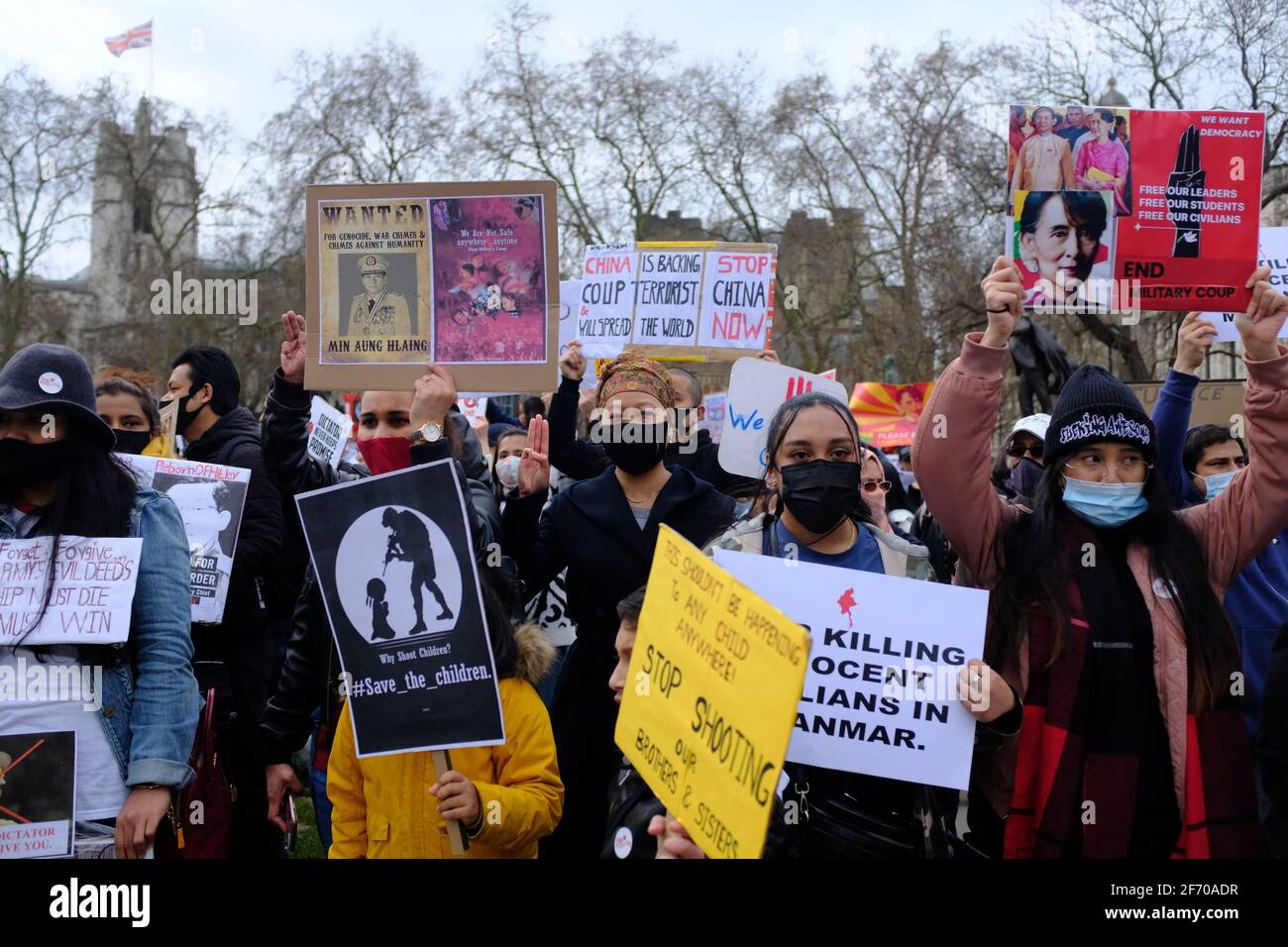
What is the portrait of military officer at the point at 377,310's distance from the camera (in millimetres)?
4293

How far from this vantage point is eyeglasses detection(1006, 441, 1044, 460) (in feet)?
21.6

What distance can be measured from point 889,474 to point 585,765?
2.89m

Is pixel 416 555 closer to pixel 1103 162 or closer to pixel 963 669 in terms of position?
pixel 963 669

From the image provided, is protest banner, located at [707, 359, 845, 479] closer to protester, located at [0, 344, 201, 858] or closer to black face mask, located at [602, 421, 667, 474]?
black face mask, located at [602, 421, 667, 474]

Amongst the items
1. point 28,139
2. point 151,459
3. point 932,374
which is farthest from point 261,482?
point 28,139

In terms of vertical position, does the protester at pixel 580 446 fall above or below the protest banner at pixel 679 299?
below

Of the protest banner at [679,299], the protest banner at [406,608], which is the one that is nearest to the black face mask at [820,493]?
the protest banner at [406,608]

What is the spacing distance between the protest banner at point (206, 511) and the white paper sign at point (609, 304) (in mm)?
3469

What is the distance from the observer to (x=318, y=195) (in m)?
4.39

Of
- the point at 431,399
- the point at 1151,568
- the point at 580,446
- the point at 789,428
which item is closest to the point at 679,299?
the point at 580,446

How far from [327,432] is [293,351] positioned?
5.98 ft

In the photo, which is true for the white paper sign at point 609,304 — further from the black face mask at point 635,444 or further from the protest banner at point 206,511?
the black face mask at point 635,444

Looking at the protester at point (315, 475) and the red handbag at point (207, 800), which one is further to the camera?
the red handbag at point (207, 800)
